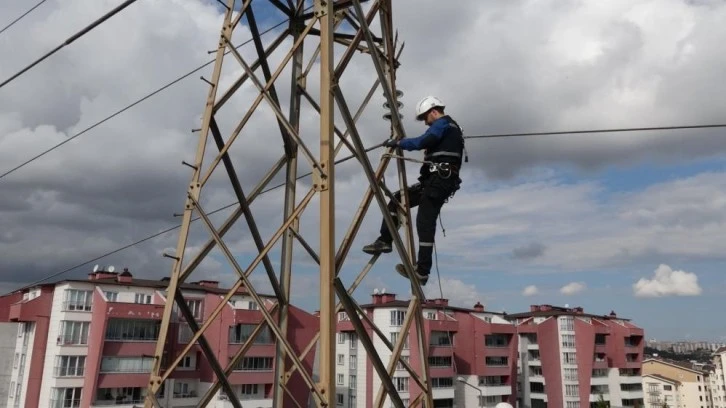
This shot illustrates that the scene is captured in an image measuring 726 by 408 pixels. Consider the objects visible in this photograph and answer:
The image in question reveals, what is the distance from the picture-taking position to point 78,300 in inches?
1715

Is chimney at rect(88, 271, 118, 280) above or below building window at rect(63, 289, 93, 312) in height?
above

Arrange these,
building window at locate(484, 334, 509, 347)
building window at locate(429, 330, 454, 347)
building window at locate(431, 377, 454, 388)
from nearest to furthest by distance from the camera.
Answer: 1. building window at locate(431, 377, 454, 388)
2. building window at locate(429, 330, 454, 347)
3. building window at locate(484, 334, 509, 347)

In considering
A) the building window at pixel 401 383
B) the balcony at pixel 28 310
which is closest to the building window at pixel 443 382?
the building window at pixel 401 383

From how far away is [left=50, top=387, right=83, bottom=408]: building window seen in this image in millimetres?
40806

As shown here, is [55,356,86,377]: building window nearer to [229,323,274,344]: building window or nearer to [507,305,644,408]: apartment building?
[229,323,274,344]: building window

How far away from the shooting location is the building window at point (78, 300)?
43094 mm

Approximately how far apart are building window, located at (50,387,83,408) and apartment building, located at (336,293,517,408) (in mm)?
23287

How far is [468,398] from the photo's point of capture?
2405 inches

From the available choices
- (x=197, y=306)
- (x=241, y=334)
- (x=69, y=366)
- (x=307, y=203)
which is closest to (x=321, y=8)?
(x=307, y=203)

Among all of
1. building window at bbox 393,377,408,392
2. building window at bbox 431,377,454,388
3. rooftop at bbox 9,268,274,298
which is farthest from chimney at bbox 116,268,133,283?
building window at bbox 431,377,454,388

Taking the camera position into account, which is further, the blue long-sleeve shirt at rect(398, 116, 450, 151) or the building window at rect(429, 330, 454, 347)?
the building window at rect(429, 330, 454, 347)

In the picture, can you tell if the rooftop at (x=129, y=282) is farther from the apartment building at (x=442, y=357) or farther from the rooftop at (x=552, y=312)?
the rooftop at (x=552, y=312)

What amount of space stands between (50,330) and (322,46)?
147 feet

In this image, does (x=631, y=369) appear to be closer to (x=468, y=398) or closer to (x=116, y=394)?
(x=468, y=398)
